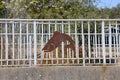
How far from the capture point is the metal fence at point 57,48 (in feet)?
26.5

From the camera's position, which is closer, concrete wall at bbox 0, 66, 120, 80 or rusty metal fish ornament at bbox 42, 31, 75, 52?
concrete wall at bbox 0, 66, 120, 80

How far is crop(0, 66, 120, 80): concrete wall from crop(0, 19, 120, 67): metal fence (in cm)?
46

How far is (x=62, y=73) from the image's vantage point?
768cm

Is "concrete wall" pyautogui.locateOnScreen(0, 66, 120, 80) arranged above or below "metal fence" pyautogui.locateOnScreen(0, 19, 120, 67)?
below

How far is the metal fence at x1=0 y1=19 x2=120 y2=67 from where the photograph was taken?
8062 mm

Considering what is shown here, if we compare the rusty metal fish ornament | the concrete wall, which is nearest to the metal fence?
the rusty metal fish ornament

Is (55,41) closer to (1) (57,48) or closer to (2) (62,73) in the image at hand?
(1) (57,48)

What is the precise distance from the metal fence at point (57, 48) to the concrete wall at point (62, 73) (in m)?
0.46

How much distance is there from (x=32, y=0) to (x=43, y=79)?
821 centimetres

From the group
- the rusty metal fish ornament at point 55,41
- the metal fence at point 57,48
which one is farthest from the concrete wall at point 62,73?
the rusty metal fish ornament at point 55,41

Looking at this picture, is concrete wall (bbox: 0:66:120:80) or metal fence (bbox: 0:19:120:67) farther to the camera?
metal fence (bbox: 0:19:120:67)

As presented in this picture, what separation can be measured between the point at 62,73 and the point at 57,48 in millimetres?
715

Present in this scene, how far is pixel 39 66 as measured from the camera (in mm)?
7996

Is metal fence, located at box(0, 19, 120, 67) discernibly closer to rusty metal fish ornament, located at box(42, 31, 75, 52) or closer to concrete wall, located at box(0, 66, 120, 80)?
rusty metal fish ornament, located at box(42, 31, 75, 52)
